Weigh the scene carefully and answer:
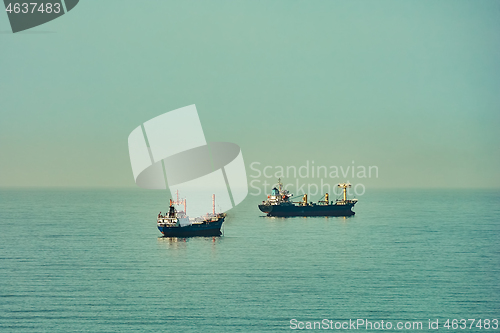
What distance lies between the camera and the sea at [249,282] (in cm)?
4903

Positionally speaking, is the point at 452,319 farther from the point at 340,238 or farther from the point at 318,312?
the point at 340,238

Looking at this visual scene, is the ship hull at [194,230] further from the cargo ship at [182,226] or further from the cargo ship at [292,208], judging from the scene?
the cargo ship at [292,208]

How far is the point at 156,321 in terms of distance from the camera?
4847 cm

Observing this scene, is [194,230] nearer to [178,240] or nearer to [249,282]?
[178,240]

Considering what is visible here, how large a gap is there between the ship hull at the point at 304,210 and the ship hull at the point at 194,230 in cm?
4689

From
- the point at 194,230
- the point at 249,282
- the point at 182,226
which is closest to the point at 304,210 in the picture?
the point at 194,230

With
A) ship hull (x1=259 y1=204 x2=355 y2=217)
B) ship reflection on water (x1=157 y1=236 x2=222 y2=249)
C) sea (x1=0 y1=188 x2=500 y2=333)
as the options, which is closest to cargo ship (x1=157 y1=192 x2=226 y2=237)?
ship reflection on water (x1=157 y1=236 x2=222 y2=249)

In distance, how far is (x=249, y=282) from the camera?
6159 centimetres

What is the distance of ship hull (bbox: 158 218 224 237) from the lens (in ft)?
326

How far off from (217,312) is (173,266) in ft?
74.1

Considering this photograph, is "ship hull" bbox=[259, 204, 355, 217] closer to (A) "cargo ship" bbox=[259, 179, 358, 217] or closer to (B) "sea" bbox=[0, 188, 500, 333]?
(A) "cargo ship" bbox=[259, 179, 358, 217]

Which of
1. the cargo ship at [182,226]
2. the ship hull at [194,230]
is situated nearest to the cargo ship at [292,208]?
the cargo ship at [182,226]

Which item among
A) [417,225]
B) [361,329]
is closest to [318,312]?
[361,329]

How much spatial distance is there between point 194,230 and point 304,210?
179 ft
